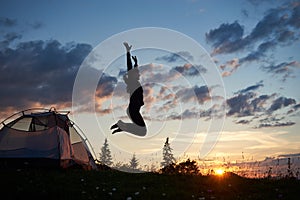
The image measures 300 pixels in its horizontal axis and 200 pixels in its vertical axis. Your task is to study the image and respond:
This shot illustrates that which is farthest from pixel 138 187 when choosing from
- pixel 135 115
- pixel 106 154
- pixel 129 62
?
pixel 106 154

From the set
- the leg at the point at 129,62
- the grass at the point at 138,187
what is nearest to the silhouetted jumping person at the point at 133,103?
the leg at the point at 129,62

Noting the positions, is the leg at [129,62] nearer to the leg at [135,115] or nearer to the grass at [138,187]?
the leg at [135,115]

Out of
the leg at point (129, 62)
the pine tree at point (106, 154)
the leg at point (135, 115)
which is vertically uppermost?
the leg at point (129, 62)

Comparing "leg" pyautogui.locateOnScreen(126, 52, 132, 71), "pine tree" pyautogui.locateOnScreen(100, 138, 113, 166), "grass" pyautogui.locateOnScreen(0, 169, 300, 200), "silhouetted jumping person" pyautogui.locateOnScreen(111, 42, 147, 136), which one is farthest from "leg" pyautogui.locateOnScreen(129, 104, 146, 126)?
"pine tree" pyautogui.locateOnScreen(100, 138, 113, 166)

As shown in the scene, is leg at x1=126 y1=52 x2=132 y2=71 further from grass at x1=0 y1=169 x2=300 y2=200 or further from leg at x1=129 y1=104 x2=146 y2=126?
grass at x1=0 y1=169 x2=300 y2=200

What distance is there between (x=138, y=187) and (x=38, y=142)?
25.6 feet

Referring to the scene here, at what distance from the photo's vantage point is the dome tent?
17.4 metres

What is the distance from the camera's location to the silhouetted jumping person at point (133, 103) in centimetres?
1625

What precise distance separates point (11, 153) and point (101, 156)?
6782cm

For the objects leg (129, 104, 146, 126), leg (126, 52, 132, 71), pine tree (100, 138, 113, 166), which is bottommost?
pine tree (100, 138, 113, 166)

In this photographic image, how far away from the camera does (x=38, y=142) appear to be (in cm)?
1792

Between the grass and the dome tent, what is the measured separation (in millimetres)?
2618

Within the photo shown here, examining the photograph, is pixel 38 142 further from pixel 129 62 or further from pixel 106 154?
pixel 106 154

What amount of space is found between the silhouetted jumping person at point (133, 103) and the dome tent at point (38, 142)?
3.67 metres
